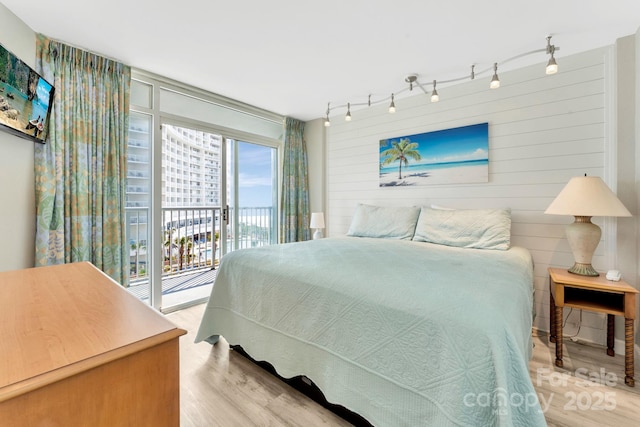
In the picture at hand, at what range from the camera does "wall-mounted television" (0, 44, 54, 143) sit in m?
1.70

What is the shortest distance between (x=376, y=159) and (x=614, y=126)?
7.07ft

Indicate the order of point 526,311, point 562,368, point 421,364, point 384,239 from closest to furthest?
point 421,364
point 526,311
point 562,368
point 384,239

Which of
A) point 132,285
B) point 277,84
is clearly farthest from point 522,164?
point 132,285

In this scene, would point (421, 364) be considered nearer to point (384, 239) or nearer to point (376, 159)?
point (384, 239)

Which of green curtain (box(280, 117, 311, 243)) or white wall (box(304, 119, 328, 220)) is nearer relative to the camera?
A: green curtain (box(280, 117, 311, 243))

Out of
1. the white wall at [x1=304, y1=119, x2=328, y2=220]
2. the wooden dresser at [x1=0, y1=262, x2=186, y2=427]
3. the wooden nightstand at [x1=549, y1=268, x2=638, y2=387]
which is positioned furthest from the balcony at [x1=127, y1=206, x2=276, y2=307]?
the wooden nightstand at [x1=549, y1=268, x2=638, y2=387]

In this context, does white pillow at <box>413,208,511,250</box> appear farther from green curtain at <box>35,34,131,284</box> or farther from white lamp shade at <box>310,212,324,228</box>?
green curtain at <box>35,34,131,284</box>

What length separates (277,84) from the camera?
3.05 meters

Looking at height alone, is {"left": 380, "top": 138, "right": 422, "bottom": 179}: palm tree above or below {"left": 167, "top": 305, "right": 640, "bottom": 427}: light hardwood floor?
above

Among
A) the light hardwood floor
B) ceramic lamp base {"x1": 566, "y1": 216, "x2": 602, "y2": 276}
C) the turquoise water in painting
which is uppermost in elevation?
the turquoise water in painting

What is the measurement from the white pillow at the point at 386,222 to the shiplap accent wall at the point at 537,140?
0.34 meters

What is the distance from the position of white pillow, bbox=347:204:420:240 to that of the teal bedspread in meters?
0.86

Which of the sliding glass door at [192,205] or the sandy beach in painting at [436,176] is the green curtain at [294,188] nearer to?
the sliding glass door at [192,205]

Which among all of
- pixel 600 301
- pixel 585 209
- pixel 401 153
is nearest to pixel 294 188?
pixel 401 153
